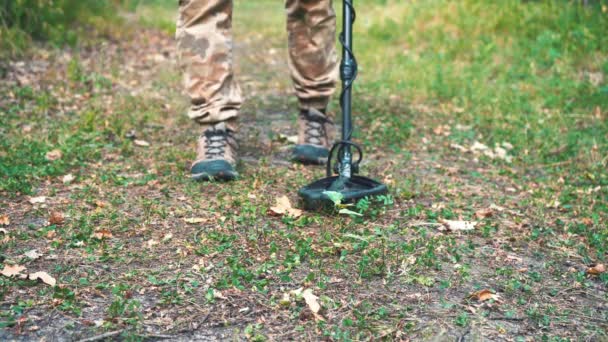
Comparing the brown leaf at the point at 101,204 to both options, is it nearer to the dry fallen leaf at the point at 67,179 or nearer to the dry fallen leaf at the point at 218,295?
the dry fallen leaf at the point at 67,179

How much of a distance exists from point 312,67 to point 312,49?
9cm

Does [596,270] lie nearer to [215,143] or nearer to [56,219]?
[215,143]

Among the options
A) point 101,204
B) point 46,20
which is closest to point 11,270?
point 101,204

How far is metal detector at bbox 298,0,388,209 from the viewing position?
97.1 inches

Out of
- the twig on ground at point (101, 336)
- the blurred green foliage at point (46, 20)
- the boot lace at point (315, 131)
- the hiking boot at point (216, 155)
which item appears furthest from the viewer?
the blurred green foliage at point (46, 20)

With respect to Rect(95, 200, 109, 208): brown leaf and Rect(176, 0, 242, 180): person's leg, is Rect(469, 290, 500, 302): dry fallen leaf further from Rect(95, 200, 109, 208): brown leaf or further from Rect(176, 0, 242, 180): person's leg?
Rect(95, 200, 109, 208): brown leaf

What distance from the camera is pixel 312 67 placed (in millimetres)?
3213

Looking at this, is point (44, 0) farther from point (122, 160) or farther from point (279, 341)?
point (279, 341)

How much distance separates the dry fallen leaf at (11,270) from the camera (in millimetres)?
1952

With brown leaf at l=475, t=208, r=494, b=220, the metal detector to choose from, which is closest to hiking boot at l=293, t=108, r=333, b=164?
the metal detector

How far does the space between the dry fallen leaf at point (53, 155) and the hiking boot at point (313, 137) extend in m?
1.16

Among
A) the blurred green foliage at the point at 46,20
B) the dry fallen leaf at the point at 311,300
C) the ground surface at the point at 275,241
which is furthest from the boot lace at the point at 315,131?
the blurred green foliage at the point at 46,20

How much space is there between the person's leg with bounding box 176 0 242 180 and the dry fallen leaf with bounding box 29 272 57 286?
98 centimetres

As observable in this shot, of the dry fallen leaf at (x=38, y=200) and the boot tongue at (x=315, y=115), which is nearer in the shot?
the dry fallen leaf at (x=38, y=200)
